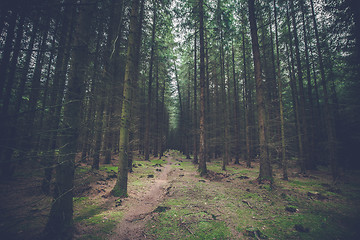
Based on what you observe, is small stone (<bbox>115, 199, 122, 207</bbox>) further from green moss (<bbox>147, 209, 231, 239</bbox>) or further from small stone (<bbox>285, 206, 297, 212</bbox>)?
small stone (<bbox>285, 206, 297, 212</bbox>)

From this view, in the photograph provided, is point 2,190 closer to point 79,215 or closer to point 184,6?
point 79,215

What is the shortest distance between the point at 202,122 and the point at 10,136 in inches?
413

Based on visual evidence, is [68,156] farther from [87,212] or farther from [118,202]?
[118,202]

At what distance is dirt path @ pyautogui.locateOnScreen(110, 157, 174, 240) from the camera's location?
418 centimetres

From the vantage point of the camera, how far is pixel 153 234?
4.19 metres

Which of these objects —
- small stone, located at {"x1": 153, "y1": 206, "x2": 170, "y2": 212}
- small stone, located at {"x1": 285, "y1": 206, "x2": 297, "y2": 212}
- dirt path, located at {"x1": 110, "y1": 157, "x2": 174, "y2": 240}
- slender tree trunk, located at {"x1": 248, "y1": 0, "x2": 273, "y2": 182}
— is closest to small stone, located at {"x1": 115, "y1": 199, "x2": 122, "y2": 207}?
dirt path, located at {"x1": 110, "y1": 157, "x2": 174, "y2": 240}

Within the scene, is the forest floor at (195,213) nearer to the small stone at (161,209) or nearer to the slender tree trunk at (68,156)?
the small stone at (161,209)

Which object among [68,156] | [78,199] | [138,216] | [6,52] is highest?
[6,52]

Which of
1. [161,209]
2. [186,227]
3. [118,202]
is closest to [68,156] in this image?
[118,202]

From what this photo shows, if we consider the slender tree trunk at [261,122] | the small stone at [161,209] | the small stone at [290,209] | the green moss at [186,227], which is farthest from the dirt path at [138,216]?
the slender tree trunk at [261,122]

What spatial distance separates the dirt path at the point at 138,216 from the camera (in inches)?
164

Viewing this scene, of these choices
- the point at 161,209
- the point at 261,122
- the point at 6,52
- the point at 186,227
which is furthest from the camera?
the point at 261,122

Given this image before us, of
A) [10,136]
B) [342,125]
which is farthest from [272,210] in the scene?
[342,125]

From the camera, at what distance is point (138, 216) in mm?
5203
